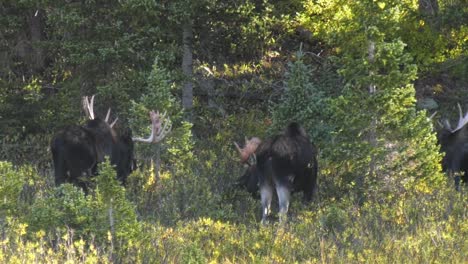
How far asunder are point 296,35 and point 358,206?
Answer: 10.2 metres

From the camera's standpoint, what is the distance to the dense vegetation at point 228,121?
9.80 metres

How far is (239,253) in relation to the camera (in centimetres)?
1012

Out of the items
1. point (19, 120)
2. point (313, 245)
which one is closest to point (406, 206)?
point (313, 245)

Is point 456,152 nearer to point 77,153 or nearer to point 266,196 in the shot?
point 266,196

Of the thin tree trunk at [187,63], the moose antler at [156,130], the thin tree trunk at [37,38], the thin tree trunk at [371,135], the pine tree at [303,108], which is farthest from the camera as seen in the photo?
the thin tree trunk at [37,38]

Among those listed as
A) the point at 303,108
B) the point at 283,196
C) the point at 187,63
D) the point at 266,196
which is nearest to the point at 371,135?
the point at 283,196

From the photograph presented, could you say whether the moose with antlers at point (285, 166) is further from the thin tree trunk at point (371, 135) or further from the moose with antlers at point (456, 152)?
the moose with antlers at point (456, 152)

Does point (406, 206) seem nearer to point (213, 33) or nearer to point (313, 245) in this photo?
point (313, 245)

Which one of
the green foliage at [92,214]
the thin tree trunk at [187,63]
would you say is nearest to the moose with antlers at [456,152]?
the thin tree trunk at [187,63]

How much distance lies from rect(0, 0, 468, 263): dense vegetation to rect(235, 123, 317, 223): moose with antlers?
1.26ft

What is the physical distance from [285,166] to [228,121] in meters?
7.15

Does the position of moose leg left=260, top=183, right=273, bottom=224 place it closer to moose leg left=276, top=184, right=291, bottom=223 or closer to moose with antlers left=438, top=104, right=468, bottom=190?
moose leg left=276, top=184, right=291, bottom=223

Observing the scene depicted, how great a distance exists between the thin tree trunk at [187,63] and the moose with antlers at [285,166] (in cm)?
540

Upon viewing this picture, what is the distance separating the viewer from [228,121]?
799 inches
